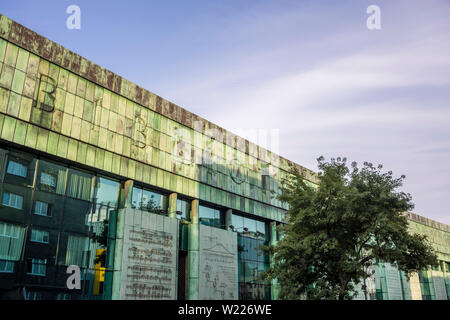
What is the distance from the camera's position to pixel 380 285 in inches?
1945

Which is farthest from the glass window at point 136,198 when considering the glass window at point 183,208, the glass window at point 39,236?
the glass window at point 39,236

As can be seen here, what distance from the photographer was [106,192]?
84.8 ft

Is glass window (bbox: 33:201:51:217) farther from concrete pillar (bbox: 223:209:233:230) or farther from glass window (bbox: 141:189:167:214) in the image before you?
concrete pillar (bbox: 223:209:233:230)

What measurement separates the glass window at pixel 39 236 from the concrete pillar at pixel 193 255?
1095cm

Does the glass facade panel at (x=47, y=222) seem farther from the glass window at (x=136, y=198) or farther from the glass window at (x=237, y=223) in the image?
the glass window at (x=237, y=223)

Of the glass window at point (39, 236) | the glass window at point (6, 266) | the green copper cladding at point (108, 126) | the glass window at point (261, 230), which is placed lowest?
the glass window at point (6, 266)

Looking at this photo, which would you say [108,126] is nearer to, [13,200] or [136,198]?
[136,198]

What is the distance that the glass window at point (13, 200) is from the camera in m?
20.5

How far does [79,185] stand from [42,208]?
112 inches

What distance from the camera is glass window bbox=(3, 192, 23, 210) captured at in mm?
20531

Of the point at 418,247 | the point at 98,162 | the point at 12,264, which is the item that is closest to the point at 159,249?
the point at 98,162

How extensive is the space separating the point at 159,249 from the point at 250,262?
10556 mm

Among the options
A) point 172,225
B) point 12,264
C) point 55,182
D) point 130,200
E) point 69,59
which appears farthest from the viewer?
point 172,225

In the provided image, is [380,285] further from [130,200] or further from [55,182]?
[55,182]
